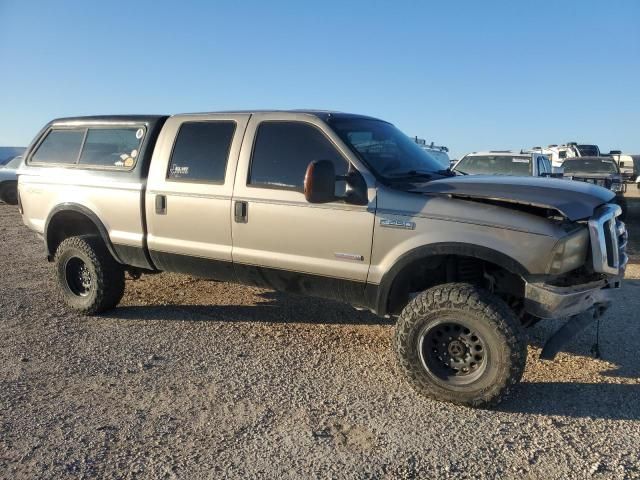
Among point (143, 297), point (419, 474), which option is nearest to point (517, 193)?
point (419, 474)

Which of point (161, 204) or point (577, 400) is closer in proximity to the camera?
point (577, 400)

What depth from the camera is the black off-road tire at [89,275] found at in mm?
5367

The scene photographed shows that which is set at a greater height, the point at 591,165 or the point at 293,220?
the point at 293,220

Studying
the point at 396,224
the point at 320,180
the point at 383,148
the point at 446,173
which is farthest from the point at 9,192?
the point at 396,224

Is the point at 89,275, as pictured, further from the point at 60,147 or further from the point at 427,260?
the point at 427,260

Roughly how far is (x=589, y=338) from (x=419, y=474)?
9.61 ft

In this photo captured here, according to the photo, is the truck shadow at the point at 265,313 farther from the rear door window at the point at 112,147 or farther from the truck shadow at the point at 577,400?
the truck shadow at the point at 577,400

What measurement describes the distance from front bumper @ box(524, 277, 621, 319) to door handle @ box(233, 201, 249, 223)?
2202mm

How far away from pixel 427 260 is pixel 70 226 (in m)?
4.03

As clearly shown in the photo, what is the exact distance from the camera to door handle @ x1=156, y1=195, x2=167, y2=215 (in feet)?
16.0

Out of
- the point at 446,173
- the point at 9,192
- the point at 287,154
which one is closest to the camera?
the point at 287,154

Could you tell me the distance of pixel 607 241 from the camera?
3598 millimetres

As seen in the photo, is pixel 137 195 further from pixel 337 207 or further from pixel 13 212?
pixel 13 212

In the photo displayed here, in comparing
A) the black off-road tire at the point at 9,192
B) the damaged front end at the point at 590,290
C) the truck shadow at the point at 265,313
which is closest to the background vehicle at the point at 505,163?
the truck shadow at the point at 265,313
